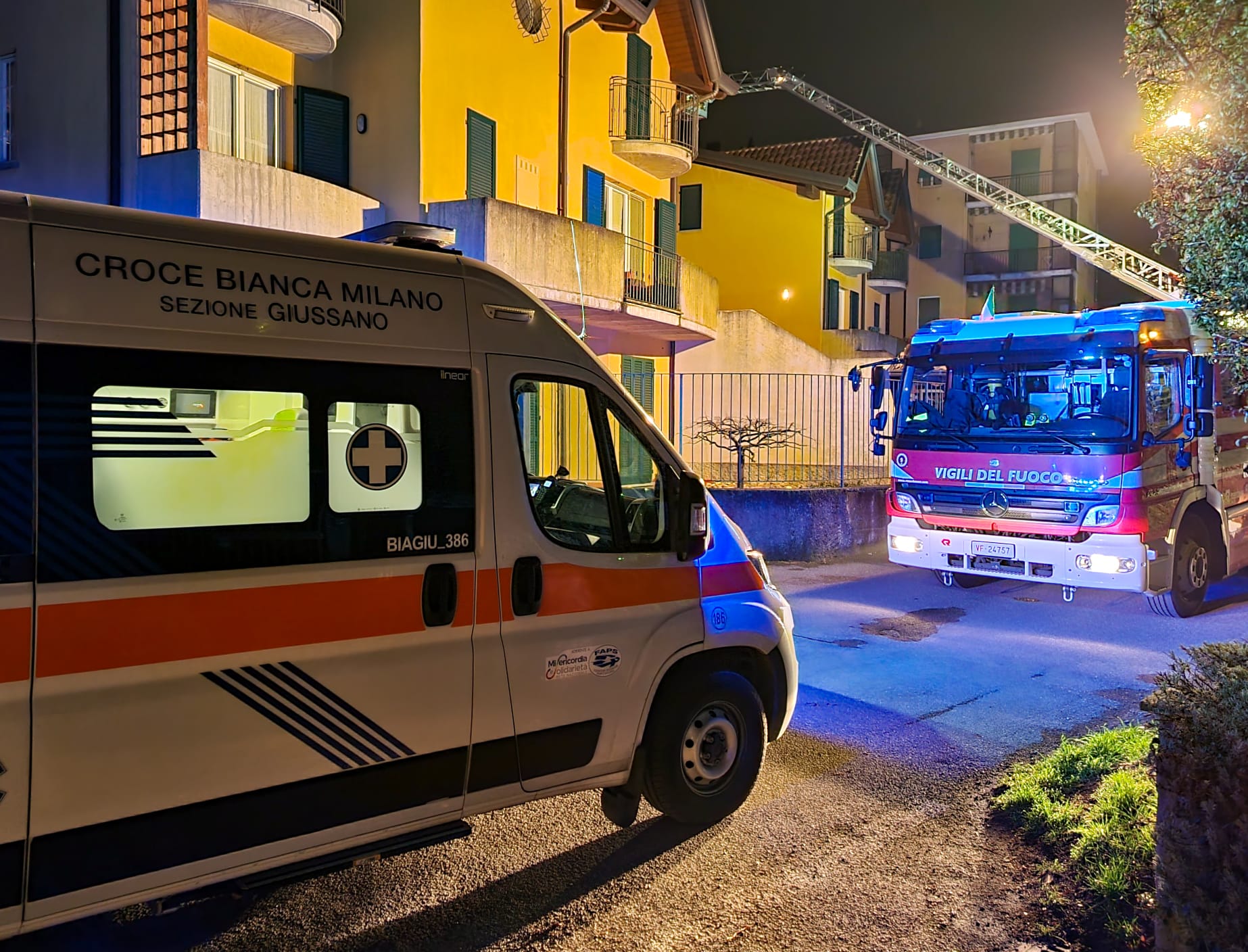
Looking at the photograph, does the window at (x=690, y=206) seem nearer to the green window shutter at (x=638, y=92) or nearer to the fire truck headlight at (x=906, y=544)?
the green window shutter at (x=638, y=92)

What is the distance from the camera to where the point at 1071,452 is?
28.1 feet

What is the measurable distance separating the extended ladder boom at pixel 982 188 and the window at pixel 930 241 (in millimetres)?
14150

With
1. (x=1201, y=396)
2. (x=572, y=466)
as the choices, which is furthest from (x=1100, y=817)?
(x=1201, y=396)

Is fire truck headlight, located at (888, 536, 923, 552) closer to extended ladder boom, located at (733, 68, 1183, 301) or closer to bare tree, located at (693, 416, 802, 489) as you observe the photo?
bare tree, located at (693, 416, 802, 489)

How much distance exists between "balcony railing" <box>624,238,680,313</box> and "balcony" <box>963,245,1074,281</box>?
3393 centimetres

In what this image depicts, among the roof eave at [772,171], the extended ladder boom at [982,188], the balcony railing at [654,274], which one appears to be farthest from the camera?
the extended ladder boom at [982,188]

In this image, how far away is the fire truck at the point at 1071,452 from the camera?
8.42 metres

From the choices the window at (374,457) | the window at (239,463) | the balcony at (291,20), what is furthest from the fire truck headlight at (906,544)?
the balcony at (291,20)

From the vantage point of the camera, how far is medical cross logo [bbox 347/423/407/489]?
355 centimetres

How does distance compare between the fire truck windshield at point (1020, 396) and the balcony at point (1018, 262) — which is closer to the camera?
the fire truck windshield at point (1020, 396)

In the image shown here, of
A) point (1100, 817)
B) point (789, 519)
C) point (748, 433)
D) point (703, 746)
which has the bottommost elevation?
point (1100, 817)

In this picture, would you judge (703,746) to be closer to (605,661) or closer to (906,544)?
(605,661)

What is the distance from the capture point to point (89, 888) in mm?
2986

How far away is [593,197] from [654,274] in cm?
247
